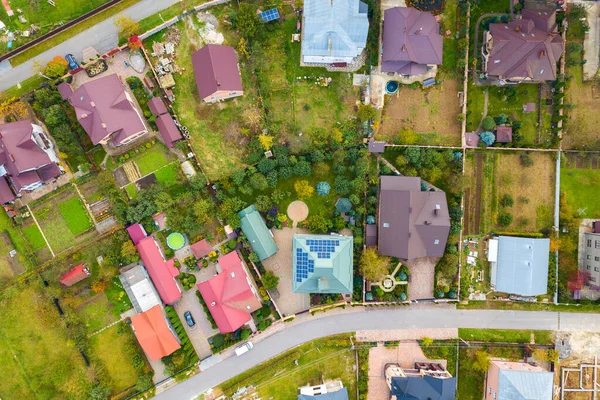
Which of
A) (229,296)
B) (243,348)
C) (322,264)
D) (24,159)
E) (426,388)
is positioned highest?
(24,159)

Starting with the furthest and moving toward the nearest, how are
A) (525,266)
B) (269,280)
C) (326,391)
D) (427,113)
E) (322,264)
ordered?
1. (427,113)
2. (525,266)
3. (326,391)
4. (269,280)
5. (322,264)

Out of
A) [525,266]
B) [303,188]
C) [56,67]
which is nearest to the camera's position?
[56,67]

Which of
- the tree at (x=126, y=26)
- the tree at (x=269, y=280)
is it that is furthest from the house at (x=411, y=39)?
the tree at (x=126, y=26)

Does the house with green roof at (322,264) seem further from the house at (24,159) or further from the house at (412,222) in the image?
the house at (24,159)

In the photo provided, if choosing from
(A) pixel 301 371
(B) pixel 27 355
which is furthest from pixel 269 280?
(B) pixel 27 355

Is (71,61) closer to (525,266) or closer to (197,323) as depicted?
(197,323)

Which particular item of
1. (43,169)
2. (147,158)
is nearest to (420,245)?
(147,158)
